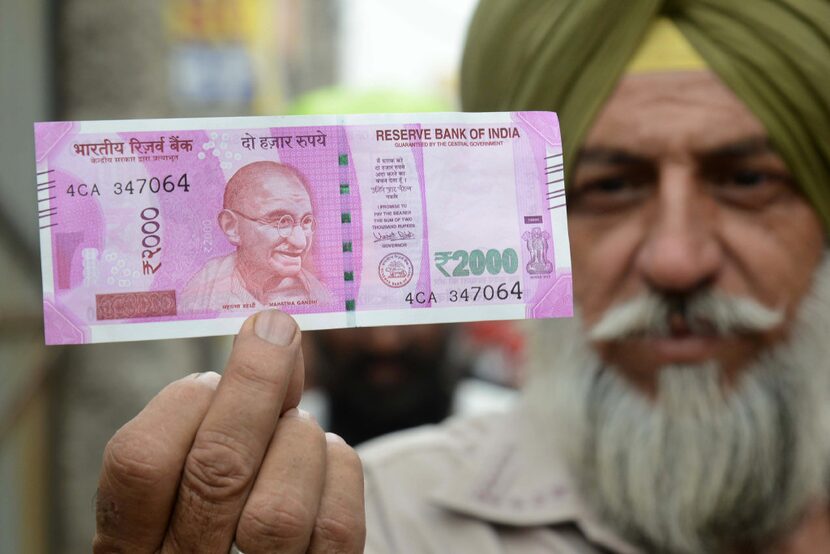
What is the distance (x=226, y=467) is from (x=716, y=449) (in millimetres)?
1270

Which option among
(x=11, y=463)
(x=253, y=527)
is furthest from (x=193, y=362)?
(x=253, y=527)

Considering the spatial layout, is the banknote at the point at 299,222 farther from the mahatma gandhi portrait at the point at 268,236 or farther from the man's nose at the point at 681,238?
the man's nose at the point at 681,238

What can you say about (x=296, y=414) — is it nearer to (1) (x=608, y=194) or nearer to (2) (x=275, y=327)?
(2) (x=275, y=327)

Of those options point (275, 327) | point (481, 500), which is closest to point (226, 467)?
point (275, 327)

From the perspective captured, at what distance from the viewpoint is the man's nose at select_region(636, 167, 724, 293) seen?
1.75m

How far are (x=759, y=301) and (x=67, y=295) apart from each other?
4.86 ft

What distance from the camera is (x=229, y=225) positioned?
3.73ft

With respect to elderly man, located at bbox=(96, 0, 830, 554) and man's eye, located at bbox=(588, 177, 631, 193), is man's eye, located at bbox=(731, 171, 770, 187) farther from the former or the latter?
man's eye, located at bbox=(588, 177, 631, 193)

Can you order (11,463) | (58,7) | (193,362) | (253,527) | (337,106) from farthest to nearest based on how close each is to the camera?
(337,106) → (193,362) → (58,7) → (11,463) → (253,527)

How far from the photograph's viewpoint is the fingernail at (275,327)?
41.8 inches

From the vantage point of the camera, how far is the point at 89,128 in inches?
43.8

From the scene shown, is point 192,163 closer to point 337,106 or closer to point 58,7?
point 58,7

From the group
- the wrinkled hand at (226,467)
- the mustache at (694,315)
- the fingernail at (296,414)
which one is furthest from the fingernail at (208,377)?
the mustache at (694,315)

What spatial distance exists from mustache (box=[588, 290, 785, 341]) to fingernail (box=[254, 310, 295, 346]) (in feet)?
3.28
